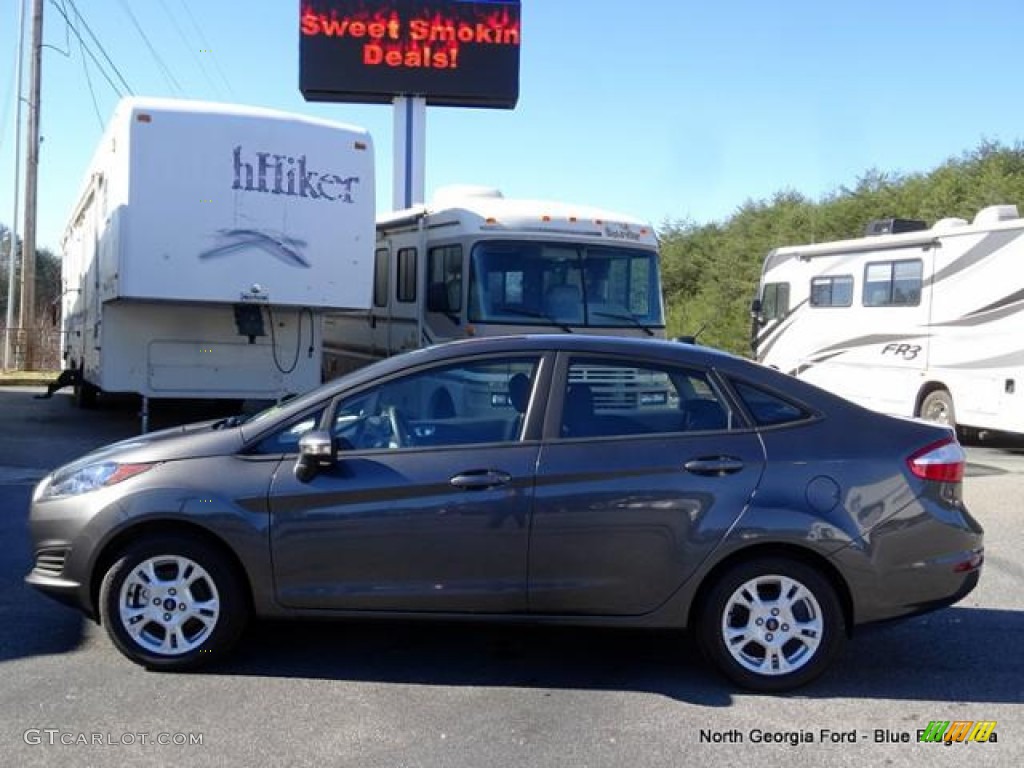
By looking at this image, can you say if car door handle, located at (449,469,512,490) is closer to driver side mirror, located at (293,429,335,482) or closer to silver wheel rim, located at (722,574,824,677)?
driver side mirror, located at (293,429,335,482)

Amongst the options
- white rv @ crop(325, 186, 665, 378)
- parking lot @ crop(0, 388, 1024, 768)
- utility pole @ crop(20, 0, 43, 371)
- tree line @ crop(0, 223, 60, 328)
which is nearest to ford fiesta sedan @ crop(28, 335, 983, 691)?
parking lot @ crop(0, 388, 1024, 768)

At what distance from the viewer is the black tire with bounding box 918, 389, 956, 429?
48.0ft

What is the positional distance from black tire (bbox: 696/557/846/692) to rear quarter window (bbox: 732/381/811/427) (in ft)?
2.15

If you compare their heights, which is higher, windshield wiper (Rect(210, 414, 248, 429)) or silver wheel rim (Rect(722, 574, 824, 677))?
windshield wiper (Rect(210, 414, 248, 429))

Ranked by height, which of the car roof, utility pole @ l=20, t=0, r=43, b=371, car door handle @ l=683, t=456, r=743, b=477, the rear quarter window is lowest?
car door handle @ l=683, t=456, r=743, b=477

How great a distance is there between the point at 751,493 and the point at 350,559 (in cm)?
186

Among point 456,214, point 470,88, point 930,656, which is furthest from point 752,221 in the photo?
point 930,656

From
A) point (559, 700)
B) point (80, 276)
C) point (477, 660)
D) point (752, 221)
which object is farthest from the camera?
point (752, 221)

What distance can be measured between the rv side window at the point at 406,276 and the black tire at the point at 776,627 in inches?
358

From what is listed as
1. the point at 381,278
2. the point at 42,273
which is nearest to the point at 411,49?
the point at 381,278

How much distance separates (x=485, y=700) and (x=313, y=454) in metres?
1.34

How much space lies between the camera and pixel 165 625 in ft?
16.1

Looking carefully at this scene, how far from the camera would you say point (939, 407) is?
15.0 meters

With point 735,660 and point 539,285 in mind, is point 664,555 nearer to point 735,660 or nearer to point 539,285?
point 735,660
